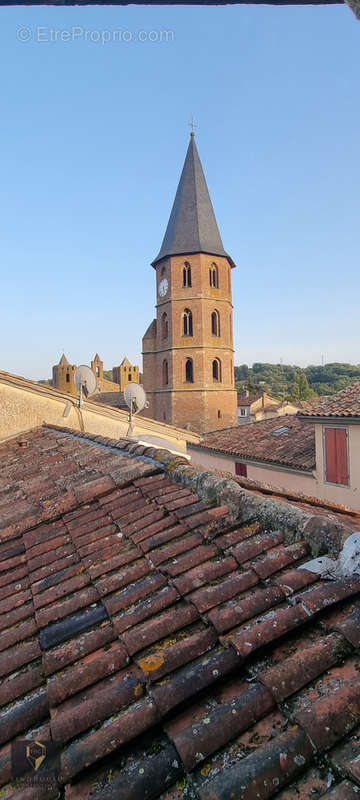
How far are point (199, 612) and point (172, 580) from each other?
1.14 ft

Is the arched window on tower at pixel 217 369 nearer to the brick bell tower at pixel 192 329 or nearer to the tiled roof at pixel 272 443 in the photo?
the brick bell tower at pixel 192 329

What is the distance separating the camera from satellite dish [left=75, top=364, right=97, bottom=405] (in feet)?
31.4

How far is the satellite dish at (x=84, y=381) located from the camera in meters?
9.58

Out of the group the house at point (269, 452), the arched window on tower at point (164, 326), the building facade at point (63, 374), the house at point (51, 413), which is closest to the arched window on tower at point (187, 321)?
the arched window on tower at point (164, 326)

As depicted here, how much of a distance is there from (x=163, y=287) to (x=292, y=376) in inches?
3307

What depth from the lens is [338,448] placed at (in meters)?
11.7

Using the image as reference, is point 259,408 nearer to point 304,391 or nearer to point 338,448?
point 304,391

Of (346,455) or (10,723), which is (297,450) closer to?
(346,455)

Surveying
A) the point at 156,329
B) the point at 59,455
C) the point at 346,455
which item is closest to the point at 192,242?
the point at 156,329

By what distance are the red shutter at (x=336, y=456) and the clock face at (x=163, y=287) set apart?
26692 millimetres

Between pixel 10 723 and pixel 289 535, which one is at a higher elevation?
pixel 289 535

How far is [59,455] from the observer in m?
6.11

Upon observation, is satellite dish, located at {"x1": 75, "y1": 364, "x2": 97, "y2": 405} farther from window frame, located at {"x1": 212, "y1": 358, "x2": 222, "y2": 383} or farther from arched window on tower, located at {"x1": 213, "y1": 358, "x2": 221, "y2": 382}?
arched window on tower, located at {"x1": 213, "y1": 358, "x2": 221, "y2": 382}

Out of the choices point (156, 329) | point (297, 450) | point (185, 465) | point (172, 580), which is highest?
point (156, 329)
